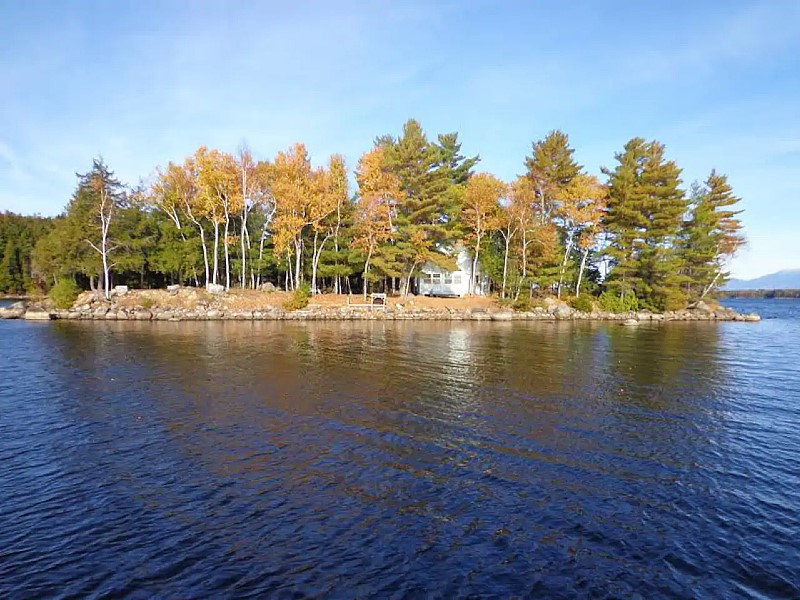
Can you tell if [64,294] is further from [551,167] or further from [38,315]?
[551,167]

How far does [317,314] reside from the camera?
146ft

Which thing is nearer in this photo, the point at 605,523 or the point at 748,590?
the point at 748,590

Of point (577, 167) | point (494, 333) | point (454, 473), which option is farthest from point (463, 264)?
point (454, 473)

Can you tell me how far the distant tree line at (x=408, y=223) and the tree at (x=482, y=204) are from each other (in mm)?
162

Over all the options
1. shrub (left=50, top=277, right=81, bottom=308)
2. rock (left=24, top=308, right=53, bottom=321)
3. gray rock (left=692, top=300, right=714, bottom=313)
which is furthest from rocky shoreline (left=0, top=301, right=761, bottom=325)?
gray rock (left=692, top=300, right=714, bottom=313)

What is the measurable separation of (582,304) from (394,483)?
4742cm

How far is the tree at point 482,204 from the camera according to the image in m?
50.0

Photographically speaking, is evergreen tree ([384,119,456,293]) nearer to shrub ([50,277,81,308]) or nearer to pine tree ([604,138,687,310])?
pine tree ([604,138,687,310])

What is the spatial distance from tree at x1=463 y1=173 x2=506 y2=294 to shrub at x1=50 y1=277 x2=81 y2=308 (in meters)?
44.1

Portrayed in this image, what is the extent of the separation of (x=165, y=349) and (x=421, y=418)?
18100mm

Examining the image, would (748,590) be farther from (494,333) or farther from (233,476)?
(494,333)

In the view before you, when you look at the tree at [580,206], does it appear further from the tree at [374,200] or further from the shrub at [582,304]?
the tree at [374,200]

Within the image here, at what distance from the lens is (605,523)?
7.68 metres

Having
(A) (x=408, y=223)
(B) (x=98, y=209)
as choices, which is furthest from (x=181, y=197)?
(A) (x=408, y=223)
